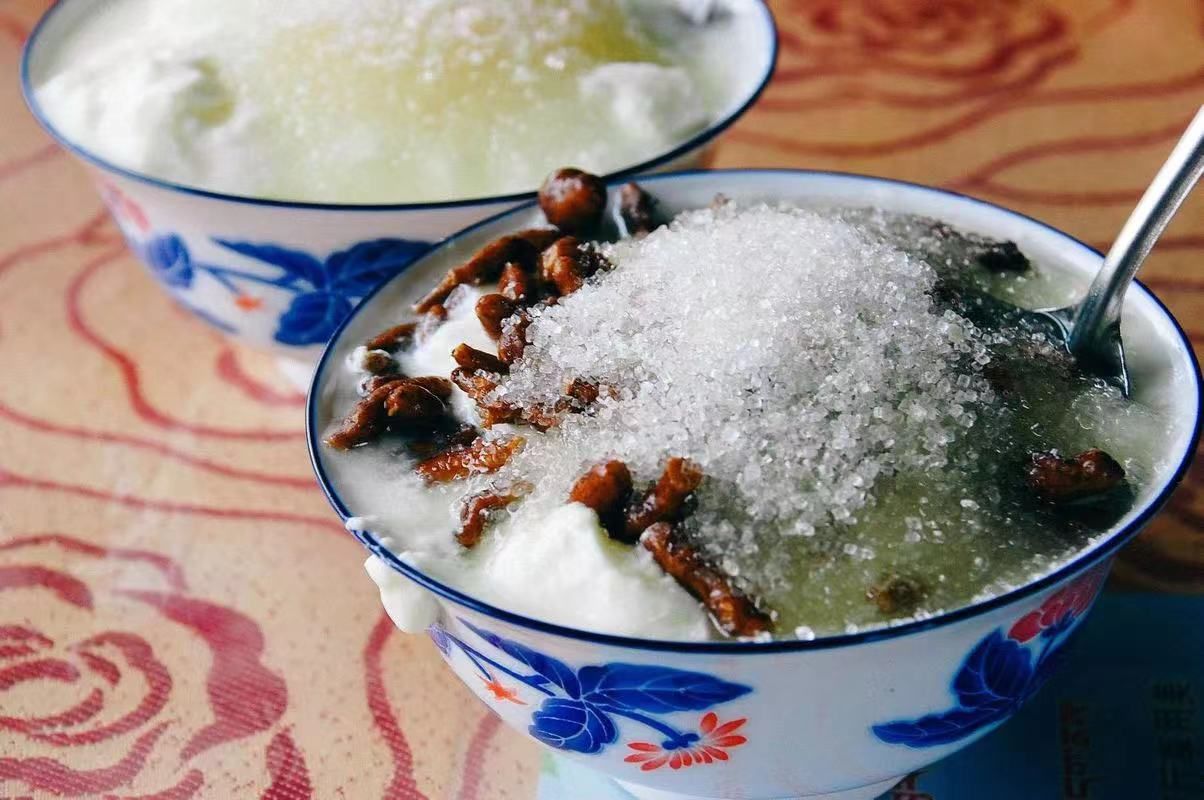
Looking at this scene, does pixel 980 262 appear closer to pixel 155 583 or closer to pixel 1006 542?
pixel 1006 542

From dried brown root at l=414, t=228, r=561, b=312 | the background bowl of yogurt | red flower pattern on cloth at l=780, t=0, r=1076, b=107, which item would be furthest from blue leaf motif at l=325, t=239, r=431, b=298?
red flower pattern on cloth at l=780, t=0, r=1076, b=107

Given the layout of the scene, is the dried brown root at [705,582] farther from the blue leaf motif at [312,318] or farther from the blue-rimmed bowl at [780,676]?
the blue leaf motif at [312,318]

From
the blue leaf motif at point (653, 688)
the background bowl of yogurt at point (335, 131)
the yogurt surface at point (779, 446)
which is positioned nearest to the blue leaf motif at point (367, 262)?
the background bowl of yogurt at point (335, 131)

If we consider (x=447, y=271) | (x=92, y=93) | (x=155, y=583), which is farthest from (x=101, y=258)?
(x=447, y=271)

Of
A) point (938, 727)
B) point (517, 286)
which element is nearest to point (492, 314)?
point (517, 286)

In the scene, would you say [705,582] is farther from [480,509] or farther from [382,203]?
[382,203]

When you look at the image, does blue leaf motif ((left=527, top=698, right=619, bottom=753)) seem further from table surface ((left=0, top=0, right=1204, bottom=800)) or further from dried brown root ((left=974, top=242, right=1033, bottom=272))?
dried brown root ((left=974, top=242, right=1033, bottom=272))
